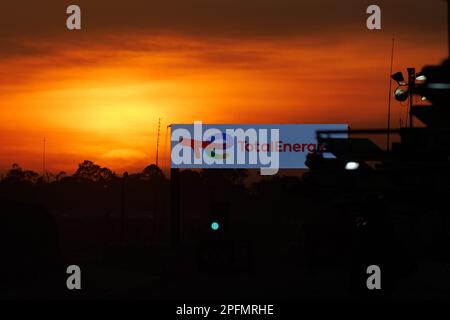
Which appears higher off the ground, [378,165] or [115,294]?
[378,165]

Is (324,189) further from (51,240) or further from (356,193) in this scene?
(51,240)

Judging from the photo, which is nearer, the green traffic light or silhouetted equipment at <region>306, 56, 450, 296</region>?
silhouetted equipment at <region>306, 56, 450, 296</region>

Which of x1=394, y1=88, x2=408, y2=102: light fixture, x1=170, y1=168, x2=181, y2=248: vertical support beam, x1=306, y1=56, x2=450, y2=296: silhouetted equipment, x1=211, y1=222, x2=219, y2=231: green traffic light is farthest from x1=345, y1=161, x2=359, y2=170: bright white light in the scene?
x1=170, y1=168, x2=181, y2=248: vertical support beam

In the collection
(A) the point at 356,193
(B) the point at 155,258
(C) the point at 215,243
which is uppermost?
(A) the point at 356,193

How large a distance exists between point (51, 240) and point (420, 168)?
123ft

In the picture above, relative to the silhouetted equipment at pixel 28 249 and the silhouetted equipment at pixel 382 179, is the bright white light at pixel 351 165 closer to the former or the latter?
the silhouetted equipment at pixel 382 179

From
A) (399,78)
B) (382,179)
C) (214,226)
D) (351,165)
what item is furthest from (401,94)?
(351,165)

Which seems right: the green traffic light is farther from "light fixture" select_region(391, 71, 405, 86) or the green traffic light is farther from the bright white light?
the bright white light

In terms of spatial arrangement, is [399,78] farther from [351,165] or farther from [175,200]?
[351,165]

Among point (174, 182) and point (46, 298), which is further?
point (174, 182)

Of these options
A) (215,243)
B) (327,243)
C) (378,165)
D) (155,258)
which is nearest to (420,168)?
(378,165)

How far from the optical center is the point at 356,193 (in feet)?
68.9

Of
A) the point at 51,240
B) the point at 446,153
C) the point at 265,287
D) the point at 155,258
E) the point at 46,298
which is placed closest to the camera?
the point at 446,153

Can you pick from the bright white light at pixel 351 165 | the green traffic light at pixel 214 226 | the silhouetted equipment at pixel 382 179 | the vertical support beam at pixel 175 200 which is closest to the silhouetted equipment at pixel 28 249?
the vertical support beam at pixel 175 200
